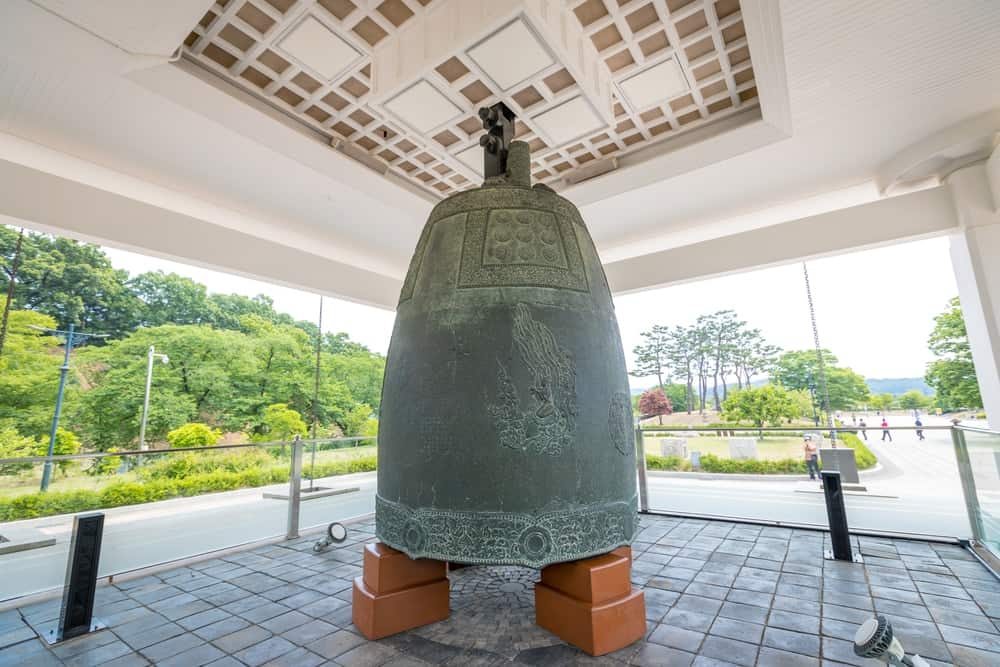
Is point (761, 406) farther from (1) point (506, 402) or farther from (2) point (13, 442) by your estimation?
(2) point (13, 442)

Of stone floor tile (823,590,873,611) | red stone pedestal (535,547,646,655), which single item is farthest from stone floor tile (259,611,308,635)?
stone floor tile (823,590,873,611)

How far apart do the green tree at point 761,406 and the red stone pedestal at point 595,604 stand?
13.9 meters

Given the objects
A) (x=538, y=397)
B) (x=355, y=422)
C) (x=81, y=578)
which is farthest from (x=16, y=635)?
(x=355, y=422)

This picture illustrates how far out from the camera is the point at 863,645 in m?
1.44

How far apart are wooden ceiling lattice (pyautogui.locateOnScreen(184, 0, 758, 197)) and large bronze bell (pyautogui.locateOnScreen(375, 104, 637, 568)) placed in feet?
5.03

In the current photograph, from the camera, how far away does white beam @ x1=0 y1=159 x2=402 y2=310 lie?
4.03 meters

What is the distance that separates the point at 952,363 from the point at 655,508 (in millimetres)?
13123

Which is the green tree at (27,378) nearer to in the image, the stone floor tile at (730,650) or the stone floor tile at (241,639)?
the stone floor tile at (241,639)

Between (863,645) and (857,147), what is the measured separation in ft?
16.6

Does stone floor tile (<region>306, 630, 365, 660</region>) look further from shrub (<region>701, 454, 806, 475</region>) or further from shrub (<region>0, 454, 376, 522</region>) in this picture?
shrub (<region>701, 454, 806, 475</region>)

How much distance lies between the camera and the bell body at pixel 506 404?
202 cm

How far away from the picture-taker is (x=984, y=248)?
462 cm

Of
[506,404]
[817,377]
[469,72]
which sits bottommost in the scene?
[506,404]

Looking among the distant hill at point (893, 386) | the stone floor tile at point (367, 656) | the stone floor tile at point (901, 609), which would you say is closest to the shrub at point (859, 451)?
the stone floor tile at point (901, 609)
